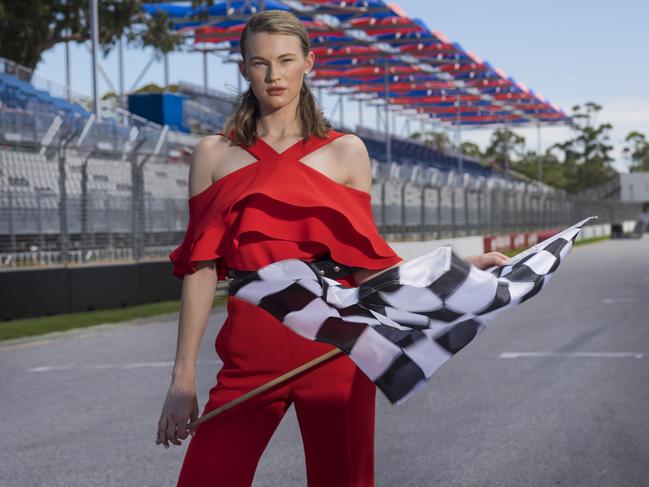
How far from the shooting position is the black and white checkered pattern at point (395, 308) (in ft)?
8.20

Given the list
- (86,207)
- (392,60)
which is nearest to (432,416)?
(86,207)

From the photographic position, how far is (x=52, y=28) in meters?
33.9

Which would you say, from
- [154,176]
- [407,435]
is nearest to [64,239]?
[154,176]

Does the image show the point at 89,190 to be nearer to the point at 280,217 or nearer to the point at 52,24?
the point at 280,217

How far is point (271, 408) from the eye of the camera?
2699 millimetres

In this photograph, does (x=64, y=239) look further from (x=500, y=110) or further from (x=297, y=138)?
(x=500, y=110)

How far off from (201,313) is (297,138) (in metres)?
0.48

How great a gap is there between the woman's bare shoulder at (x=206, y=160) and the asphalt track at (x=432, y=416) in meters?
0.71

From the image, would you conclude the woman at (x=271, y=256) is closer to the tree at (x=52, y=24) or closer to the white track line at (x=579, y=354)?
the white track line at (x=579, y=354)

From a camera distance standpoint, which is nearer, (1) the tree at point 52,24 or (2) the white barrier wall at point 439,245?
(2) the white barrier wall at point 439,245

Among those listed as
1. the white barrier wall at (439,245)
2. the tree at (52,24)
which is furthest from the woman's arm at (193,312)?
the tree at (52,24)

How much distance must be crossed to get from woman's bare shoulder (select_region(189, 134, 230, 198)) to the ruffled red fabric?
0.16 ft

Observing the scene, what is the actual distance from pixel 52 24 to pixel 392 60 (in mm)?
27388

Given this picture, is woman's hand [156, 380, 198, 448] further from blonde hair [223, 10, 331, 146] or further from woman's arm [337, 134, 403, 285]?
blonde hair [223, 10, 331, 146]
